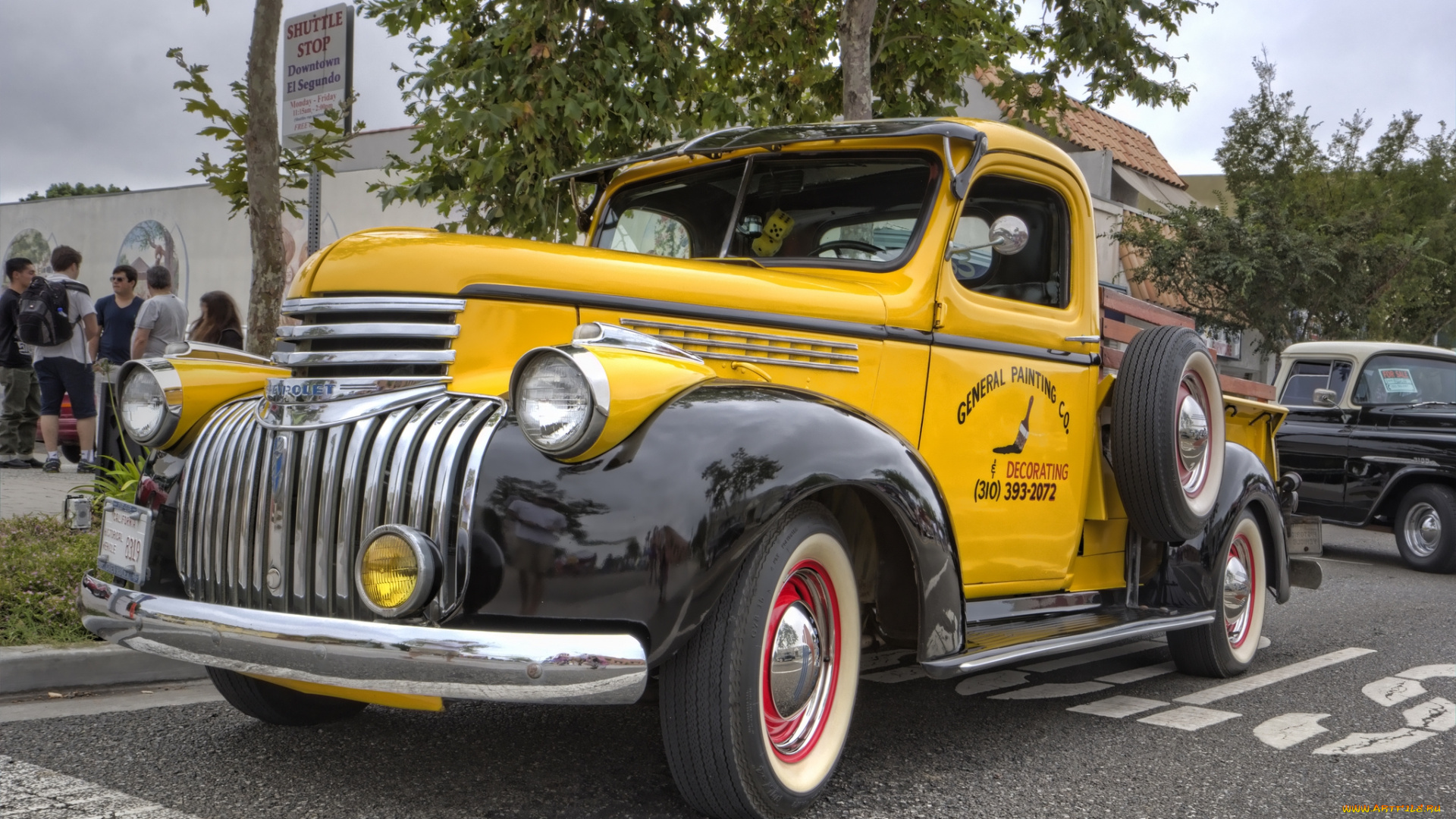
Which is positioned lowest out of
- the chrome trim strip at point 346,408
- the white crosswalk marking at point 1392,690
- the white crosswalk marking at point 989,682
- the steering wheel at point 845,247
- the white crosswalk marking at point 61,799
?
the white crosswalk marking at point 989,682

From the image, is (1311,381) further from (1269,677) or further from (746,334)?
(746,334)

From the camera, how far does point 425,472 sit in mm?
2729

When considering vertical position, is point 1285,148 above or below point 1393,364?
above

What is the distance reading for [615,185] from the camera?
5027 mm

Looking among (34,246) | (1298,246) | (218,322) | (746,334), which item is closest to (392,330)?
(746,334)

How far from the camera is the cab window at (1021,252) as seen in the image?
14.0 feet

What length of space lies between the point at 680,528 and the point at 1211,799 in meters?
1.81

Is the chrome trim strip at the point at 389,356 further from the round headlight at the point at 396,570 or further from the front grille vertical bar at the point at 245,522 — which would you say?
the round headlight at the point at 396,570

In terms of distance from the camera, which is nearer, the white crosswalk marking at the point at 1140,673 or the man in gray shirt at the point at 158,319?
the white crosswalk marking at the point at 1140,673

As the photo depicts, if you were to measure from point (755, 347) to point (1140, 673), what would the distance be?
110 inches

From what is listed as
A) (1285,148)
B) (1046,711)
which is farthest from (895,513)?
(1285,148)

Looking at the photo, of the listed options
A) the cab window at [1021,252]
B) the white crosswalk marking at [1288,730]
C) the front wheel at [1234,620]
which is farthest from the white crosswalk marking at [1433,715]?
the cab window at [1021,252]

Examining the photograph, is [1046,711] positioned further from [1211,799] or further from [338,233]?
[338,233]

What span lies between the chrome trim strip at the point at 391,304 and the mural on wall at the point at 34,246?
26.9 metres
